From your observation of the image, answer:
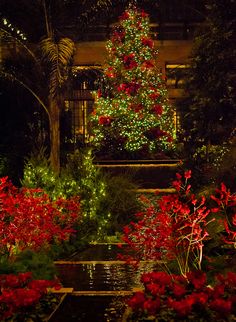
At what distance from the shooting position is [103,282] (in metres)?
8.10

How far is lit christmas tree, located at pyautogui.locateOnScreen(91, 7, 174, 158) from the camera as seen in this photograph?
73.8 feet

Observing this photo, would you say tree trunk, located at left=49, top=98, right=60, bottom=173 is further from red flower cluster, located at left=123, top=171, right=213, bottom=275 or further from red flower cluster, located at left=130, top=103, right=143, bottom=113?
red flower cluster, located at left=130, top=103, right=143, bottom=113

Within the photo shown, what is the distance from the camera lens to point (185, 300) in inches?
219

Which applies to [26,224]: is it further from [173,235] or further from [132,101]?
[132,101]

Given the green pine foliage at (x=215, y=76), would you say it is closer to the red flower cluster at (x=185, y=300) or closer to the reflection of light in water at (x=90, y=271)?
the reflection of light in water at (x=90, y=271)

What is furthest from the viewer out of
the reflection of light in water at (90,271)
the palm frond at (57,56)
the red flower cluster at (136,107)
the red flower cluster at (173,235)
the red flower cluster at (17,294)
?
the red flower cluster at (136,107)

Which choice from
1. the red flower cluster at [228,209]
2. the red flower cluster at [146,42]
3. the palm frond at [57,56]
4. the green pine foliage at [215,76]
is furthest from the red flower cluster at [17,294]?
the red flower cluster at [146,42]

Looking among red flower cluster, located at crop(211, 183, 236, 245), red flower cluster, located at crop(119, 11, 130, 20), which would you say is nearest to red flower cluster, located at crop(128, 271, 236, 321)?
red flower cluster, located at crop(211, 183, 236, 245)

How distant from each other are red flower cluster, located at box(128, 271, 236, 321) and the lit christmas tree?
16094 millimetres

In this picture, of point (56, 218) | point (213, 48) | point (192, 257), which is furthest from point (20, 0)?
point (192, 257)

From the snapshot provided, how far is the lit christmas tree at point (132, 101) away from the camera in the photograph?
22484mm

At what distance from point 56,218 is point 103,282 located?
280 cm

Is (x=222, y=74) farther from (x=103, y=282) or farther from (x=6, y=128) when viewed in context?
(x=103, y=282)

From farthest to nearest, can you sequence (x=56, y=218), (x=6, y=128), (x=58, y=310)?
(x=6, y=128)
(x=56, y=218)
(x=58, y=310)
